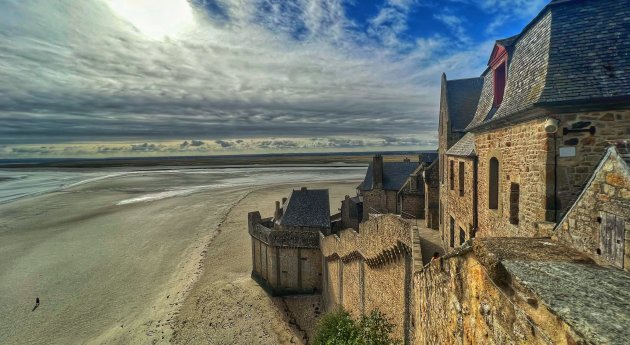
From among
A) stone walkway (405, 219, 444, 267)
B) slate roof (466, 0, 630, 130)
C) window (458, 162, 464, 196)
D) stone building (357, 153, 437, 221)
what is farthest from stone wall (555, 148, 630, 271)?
stone building (357, 153, 437, 221)

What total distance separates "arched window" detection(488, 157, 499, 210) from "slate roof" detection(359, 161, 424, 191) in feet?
73.3

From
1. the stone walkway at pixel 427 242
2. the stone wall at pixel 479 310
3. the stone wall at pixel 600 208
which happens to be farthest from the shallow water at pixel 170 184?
the stone wall at pixel 600 208

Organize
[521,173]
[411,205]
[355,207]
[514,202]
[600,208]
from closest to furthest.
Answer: [600,208], [521,173], [514,202], [411,205], [355,207]

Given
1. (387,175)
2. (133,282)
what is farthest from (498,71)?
(133,282)

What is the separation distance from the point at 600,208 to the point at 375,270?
361 inches

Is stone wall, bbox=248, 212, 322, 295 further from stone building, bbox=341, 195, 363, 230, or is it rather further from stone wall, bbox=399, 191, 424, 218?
stone wall, bbox=399, 191, 424, 218

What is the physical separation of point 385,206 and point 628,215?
28.3 metres

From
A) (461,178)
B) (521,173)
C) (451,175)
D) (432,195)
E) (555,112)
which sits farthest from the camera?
(432,195)

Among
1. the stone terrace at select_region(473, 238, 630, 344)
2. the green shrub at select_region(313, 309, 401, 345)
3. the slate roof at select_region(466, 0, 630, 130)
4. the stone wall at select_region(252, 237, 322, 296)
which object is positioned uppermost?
the slate roof at select_region(466, 0, 630, 130)

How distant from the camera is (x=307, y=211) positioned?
2444 centimetres

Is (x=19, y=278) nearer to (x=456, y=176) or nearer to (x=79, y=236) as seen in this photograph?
(x=79, y=236)

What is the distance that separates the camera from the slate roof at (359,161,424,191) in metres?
32.4

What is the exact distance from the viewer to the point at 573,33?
7117 millimetres

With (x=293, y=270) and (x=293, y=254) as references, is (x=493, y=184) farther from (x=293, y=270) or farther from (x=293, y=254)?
(x=293, y=270)
